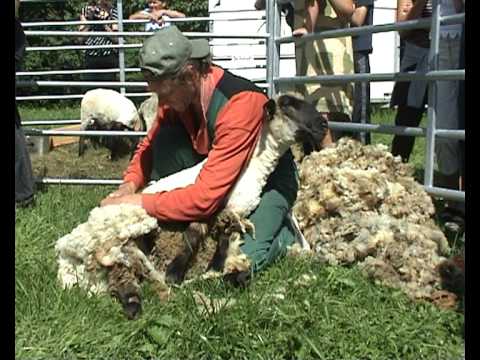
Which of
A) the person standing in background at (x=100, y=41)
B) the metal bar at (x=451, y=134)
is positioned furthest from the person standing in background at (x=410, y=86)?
the person standing in background at (x=100, y=41)

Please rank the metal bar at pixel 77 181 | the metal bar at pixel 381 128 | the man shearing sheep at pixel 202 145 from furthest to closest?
the metal bar at pixel 77 181 → the metal bar at pixel 381 128 → the man shearing sheep at pixel 202 145

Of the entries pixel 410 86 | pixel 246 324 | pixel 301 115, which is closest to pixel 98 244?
pixel 246 324

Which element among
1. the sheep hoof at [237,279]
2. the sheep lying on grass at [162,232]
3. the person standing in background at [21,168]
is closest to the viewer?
the sheep lying on grass at [162,232]

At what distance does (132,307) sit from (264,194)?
1.17 meters

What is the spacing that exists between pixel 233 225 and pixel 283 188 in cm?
53

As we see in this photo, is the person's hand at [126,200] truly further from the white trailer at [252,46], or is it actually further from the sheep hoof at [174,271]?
the white trailer at [252,46]

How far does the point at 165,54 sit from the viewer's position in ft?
12.6

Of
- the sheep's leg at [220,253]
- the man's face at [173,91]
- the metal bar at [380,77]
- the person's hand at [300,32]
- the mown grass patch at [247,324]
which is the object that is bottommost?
the mown grass patch at [247,324]

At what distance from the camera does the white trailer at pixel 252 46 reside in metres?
12.7

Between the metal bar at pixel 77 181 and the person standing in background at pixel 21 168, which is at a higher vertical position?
the person standing in background at pixel 21 168

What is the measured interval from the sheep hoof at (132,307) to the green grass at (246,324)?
32mm

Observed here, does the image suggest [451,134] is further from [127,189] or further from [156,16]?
[156,16]

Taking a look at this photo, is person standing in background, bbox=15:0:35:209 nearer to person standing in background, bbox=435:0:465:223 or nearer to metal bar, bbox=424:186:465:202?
metal bar, bbox=424:186:465:202
